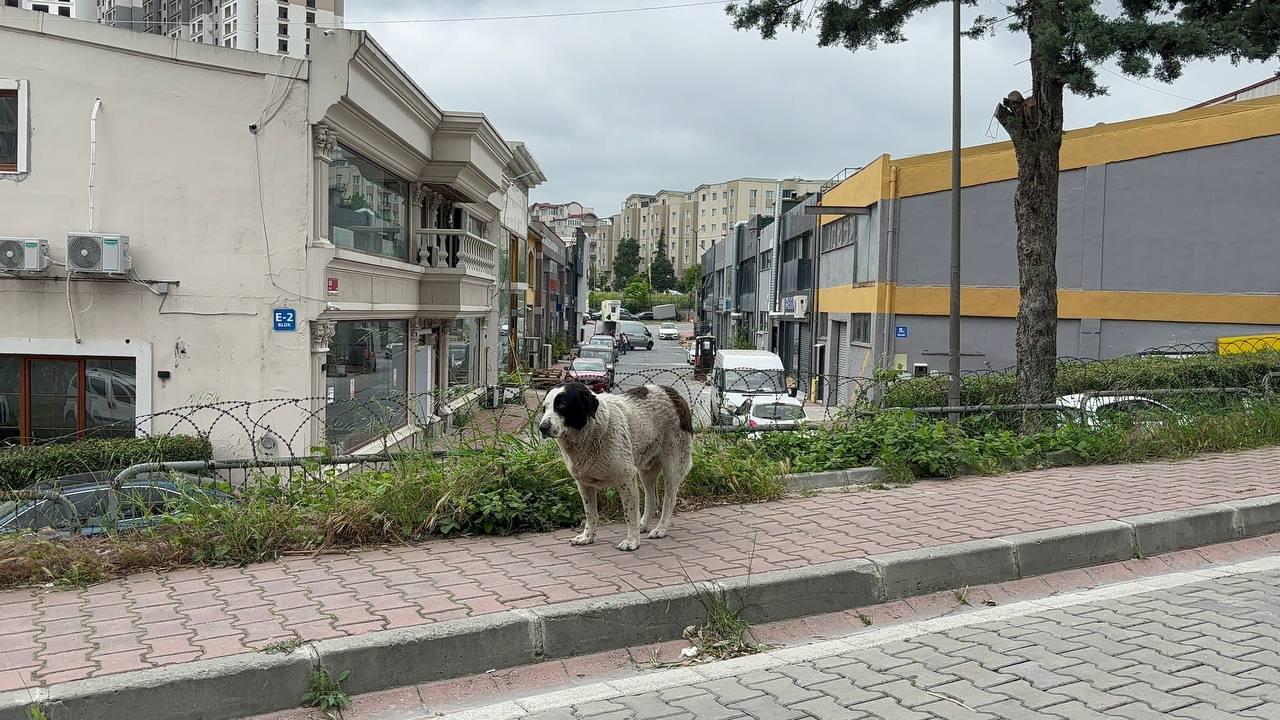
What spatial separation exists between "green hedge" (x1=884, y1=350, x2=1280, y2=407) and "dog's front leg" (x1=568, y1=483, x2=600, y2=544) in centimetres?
639

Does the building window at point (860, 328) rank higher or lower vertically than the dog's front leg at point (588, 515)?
higher

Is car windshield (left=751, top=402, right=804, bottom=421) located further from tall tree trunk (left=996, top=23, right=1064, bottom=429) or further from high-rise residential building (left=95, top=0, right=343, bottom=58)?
high-rise residential building (left=95, top=0, right=343, bottom=58)

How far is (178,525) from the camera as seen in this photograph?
5.71m

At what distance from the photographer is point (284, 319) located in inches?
530

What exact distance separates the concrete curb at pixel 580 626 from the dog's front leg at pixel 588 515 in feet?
3.47

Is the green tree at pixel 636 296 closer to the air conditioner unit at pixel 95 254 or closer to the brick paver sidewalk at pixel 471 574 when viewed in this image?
the air conditioner unit at pixel 95 254

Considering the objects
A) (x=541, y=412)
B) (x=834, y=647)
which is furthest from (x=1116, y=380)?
(x=834, y=647)

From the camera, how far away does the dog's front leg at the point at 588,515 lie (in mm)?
5871

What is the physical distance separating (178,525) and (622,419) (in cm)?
274

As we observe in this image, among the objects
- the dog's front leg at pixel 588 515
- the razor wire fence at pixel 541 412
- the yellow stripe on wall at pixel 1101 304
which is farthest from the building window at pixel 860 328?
the dog's front leg at pixel 588 515

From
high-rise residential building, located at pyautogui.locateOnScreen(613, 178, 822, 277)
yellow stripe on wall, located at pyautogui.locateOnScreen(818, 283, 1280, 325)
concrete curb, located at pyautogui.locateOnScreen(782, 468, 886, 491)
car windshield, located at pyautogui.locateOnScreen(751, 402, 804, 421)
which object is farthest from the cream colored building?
high-rise residential building, located at pyautogui.locateOnScreen(613, 178, 822, 277)

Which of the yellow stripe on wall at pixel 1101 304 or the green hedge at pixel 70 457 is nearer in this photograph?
the green hedge at pixel 70 457

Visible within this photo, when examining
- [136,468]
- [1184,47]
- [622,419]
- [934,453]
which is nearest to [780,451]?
[934,453]

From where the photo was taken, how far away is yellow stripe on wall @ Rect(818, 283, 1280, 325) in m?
22.5
